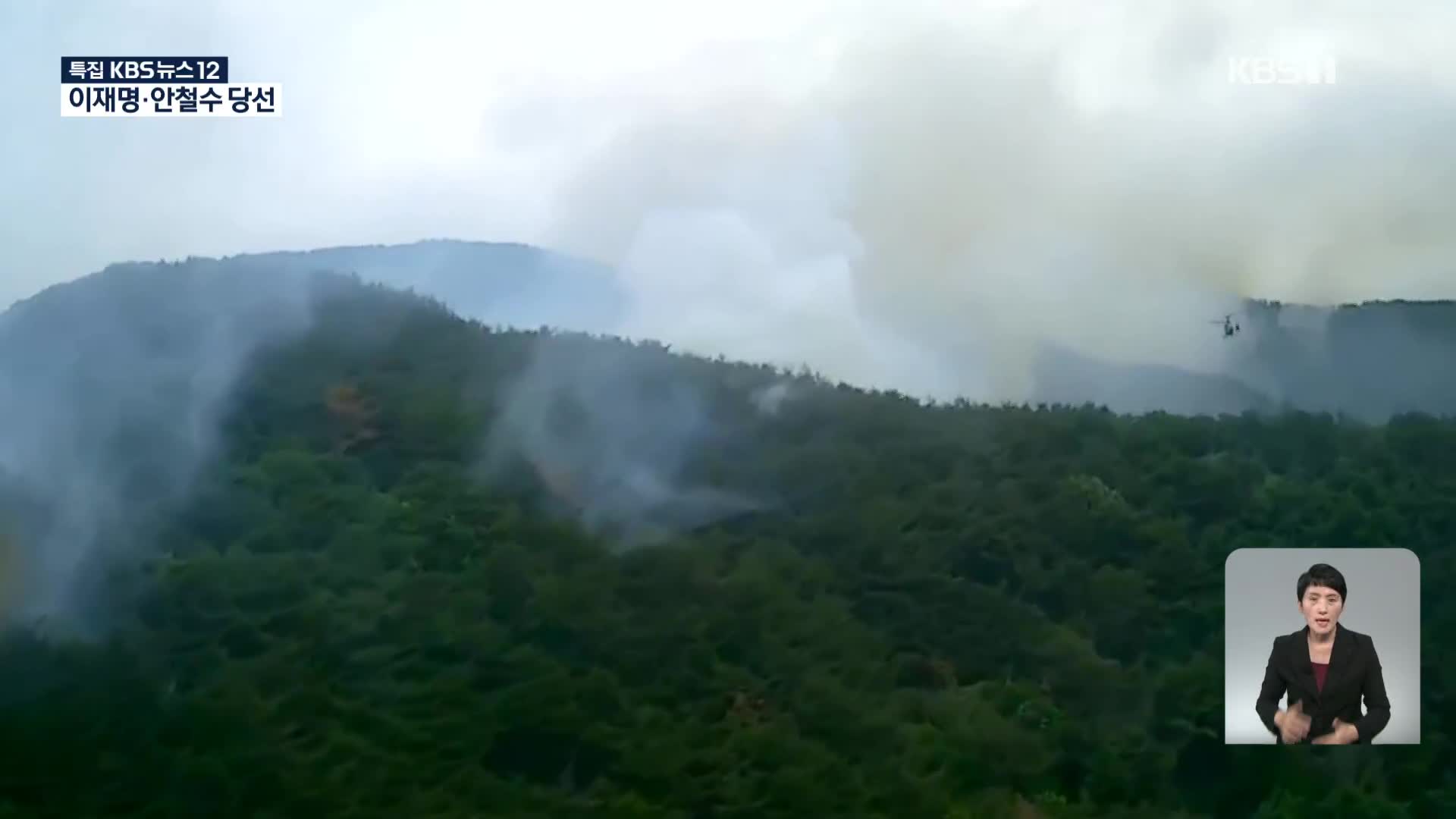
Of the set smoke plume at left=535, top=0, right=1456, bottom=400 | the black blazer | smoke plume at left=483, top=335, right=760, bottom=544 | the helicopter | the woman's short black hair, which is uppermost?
smoke plume at left=535, top=0, right=1456, bottom=400

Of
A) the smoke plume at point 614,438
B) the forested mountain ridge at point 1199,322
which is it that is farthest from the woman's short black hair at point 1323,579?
the smoke plume at point 614,438

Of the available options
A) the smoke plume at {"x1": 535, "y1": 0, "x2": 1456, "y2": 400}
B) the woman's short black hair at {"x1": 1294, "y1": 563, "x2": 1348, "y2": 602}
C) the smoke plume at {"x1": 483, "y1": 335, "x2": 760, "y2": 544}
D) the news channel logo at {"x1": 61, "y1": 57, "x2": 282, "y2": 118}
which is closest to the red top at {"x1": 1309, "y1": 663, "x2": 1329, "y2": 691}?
the woman's short black hair at {"x1": 1294, "y1": 563, "x2": 1348, "y2": 602}

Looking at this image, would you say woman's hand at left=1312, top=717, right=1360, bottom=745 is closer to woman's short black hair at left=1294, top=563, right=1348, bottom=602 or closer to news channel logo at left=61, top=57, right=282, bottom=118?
Answer: woman's short black hair at left=1294, top=563, right=1348, bottom=602

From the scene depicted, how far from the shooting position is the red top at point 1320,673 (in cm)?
258

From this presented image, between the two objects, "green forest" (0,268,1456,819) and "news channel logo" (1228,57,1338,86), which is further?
"news channel logo" (1228,57,1338,86)

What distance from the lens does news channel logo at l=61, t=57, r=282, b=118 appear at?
263 cm

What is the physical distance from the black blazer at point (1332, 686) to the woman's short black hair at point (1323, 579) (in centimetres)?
7

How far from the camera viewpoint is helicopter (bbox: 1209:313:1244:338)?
2645 millimetres

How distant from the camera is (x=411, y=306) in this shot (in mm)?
2615

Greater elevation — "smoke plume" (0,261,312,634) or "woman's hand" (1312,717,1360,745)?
"smoke plume" (0,261,312,634)

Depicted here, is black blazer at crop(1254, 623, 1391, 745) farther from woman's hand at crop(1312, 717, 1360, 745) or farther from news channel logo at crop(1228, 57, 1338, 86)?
news channel logo at crop(1228, 57, 1338, 86)

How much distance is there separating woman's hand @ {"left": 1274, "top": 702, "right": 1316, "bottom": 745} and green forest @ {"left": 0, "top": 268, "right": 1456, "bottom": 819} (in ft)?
0.17

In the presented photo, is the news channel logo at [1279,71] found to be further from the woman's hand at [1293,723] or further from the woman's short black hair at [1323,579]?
the woman's hand at [1293,723]

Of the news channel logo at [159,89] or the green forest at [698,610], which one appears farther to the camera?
the news channel logo at [159,89]
